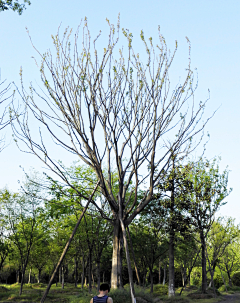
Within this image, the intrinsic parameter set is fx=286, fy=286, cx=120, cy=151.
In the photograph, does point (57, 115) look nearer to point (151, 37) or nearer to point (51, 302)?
point (151, 37)

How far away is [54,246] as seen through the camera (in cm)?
2936

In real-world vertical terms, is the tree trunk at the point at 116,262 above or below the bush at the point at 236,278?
above

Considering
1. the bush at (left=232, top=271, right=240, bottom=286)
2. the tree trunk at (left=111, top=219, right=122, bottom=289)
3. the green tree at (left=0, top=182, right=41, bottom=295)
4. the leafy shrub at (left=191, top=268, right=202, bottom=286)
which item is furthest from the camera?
the leafy shrub at (left=191, top=268, right=202, bottom=286)

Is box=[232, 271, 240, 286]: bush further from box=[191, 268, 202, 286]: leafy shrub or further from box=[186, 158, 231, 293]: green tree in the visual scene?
box=[186, 158, 231, 293]: green tree

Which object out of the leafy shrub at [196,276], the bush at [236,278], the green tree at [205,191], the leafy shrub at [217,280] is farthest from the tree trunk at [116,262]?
the leafy shrub at [196,276]

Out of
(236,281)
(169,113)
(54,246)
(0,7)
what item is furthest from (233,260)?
(0,7)

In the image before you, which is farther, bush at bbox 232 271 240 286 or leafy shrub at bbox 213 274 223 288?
leafy shrub at bbox 213 274 223 288

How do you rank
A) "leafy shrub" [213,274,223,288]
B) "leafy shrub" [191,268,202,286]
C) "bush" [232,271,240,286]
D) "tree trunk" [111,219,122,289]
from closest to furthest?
"tree trunk" [111,219,122,289], "bush" [232,271,240,286], "leafy shrub" [213,274,223,288], "leafy shrub" [191,268,202,286]

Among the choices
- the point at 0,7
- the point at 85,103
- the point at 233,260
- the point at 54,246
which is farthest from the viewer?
the point at 233,260

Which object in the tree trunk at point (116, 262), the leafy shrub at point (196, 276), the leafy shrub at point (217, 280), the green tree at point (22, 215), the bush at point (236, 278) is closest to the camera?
the tree trunk at point (116, 262)

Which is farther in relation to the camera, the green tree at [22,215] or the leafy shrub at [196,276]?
the leafy shrub at [196,276]

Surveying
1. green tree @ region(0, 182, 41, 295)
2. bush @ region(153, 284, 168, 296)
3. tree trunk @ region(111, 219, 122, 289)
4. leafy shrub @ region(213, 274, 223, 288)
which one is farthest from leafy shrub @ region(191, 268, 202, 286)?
tree trunk @ region(111, 219, 122, 289)

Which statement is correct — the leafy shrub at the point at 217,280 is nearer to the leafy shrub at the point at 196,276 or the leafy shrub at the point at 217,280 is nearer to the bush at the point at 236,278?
the bush at the point at 236,278

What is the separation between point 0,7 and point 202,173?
1426 centimetres
